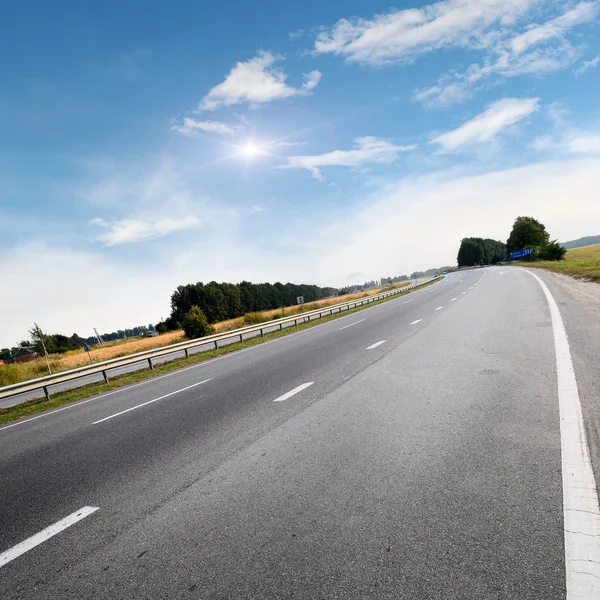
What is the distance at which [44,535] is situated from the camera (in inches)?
136

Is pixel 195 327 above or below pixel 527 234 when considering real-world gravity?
below

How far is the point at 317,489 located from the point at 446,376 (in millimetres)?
4330

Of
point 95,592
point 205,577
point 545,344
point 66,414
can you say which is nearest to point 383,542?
point 205,577

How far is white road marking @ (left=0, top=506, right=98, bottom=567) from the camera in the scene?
3209 millimetres

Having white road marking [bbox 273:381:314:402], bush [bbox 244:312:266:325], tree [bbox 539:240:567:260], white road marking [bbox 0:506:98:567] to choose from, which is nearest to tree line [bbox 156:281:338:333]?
bush [bbox 244:312:266:325]

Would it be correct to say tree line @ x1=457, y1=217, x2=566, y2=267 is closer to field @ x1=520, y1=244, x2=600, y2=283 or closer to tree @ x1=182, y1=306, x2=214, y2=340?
field @ x1=520, y1=244, x2=600, y2=283

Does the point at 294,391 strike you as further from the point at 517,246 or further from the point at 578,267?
the point at 517,246

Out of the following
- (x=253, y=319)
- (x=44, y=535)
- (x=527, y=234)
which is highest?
(x=527, y=234)

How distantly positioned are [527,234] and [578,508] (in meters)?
123

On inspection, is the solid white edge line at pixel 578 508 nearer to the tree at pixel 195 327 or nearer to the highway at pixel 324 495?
the highway at pixel 324 495

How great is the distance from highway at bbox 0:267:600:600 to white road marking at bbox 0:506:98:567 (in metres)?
0.02

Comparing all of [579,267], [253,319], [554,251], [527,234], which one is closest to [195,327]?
[253,319]

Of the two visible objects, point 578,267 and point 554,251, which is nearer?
point 578,267

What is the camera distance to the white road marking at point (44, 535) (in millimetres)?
3209
